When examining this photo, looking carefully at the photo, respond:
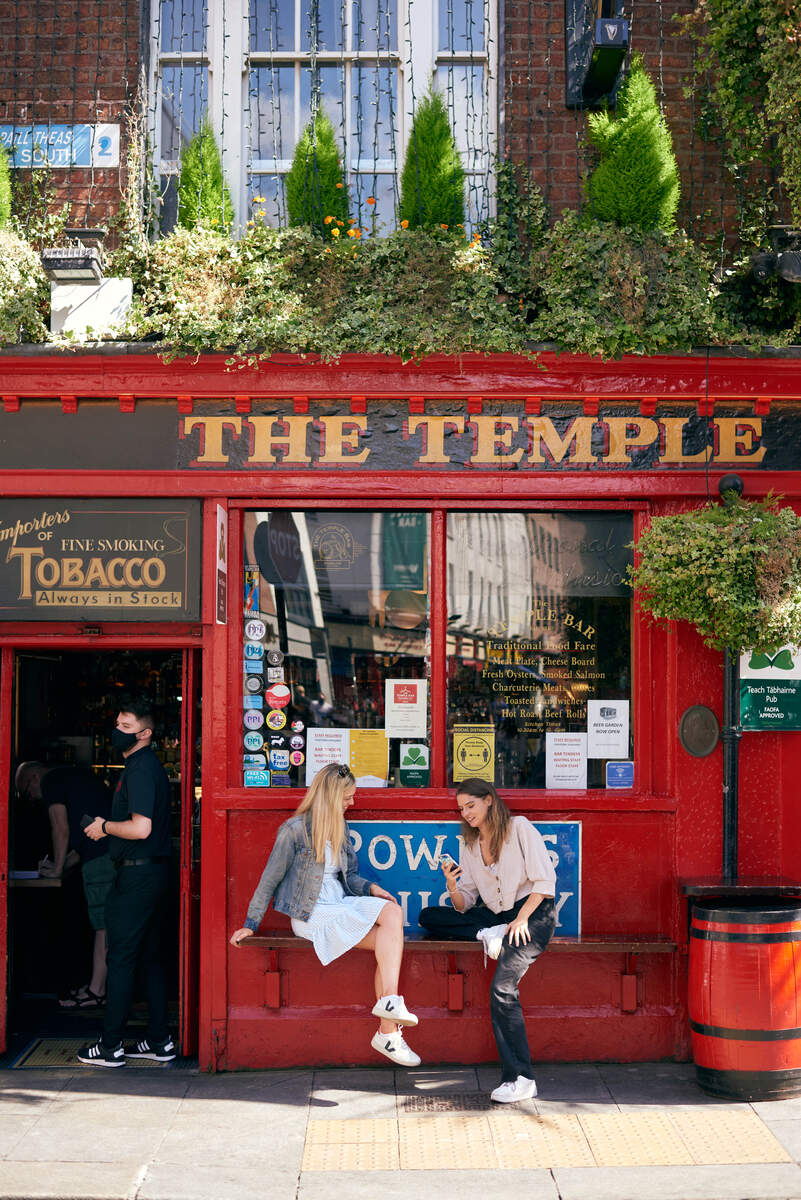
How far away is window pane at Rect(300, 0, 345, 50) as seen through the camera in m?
7.42

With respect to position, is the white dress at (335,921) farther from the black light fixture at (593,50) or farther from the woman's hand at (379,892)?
the black light fixture at (593,50)

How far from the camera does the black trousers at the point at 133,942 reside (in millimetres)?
6363

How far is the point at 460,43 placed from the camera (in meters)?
7.38

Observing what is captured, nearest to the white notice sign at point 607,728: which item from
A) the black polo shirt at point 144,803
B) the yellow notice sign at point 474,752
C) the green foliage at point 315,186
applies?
the yellow notice sign at point 474,752

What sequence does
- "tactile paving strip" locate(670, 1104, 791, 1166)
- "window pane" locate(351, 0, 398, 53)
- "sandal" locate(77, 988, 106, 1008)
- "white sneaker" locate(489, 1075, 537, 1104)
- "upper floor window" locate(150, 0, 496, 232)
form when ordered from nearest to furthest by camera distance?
"tactile paving strip" locate(670, 1104, 791, 1166) < "white sneaker" locate(489, 1075, 537, 1104) < "upper floor window" locate(150, 0, 496, 232) < "window pane" locate(351, 0, 398, 53) < "sandal" locate(77, 988, 106, 1008)

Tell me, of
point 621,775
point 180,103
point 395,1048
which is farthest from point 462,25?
point 395,1048

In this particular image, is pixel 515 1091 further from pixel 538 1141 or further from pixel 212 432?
pixel 212 432

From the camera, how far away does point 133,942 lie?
→ 252 inches

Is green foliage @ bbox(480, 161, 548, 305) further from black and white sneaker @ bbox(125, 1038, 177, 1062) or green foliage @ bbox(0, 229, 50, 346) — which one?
black and white sneaker @ bbox(125, 1038, 177, 1062)

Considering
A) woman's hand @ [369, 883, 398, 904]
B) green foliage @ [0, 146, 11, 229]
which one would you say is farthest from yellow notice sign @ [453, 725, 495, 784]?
green foliage @ [0, 146, 11, 229]

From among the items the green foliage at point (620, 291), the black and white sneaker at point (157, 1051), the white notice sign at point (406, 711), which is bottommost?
the black and white sneaker at point (157, 1051)

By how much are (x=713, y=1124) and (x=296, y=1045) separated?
2.37m

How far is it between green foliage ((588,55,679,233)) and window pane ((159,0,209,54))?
287 centimetres

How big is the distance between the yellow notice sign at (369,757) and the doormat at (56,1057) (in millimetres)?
2072
